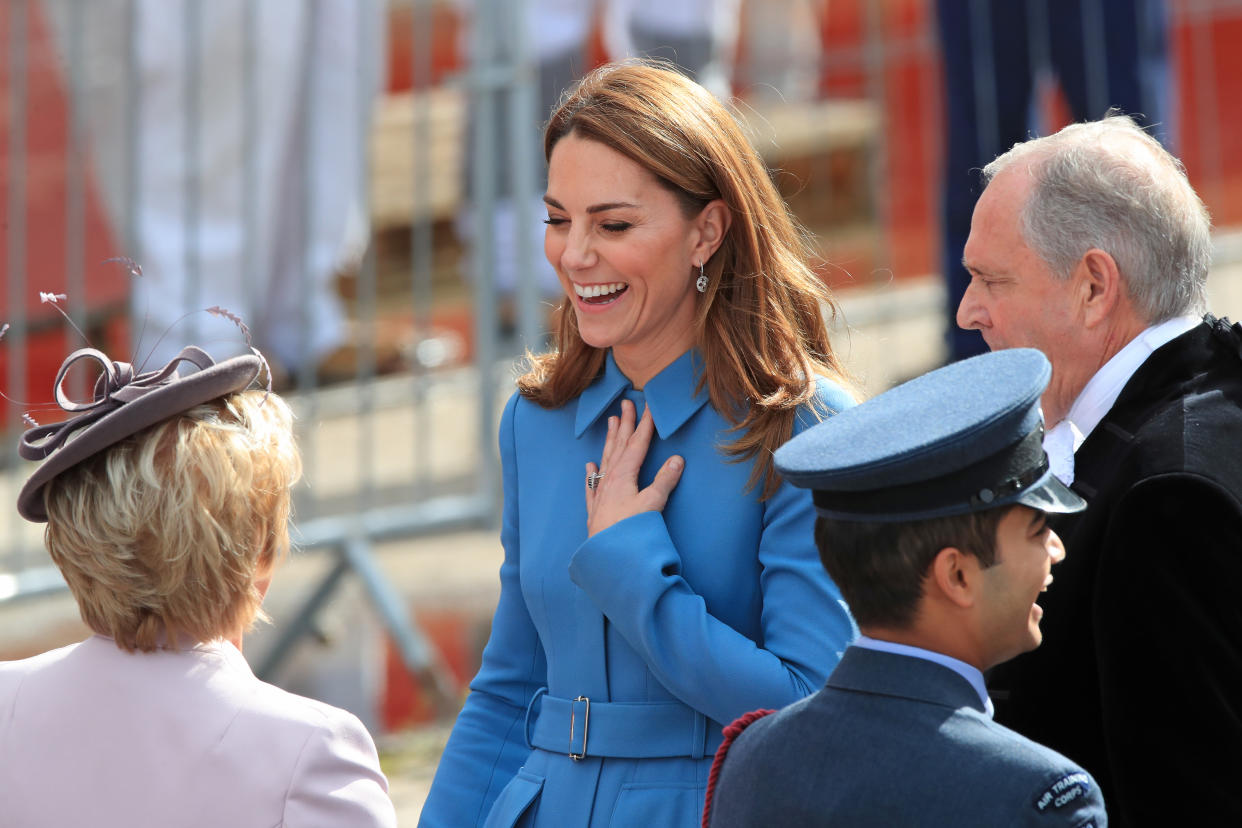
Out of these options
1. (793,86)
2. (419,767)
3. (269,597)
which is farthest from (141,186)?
(793,86)

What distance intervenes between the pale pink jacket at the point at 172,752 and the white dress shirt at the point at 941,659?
66cm

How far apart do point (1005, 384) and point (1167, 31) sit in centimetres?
433

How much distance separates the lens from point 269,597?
16.3 ft

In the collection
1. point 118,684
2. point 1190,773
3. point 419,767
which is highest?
point 118,684

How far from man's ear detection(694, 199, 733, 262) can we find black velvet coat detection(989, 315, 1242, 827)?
0.61m

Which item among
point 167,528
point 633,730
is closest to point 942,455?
point 633,730

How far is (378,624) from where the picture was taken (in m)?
4.94

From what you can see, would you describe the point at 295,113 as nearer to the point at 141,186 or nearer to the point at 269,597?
the point at 141,186

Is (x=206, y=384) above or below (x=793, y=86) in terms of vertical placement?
below

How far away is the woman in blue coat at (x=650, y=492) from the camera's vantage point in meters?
2.11

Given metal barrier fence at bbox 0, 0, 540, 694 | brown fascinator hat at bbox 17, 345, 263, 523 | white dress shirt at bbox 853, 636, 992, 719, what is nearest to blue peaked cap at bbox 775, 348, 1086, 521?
white dress shirt at bbox 853, 636, 992, 719

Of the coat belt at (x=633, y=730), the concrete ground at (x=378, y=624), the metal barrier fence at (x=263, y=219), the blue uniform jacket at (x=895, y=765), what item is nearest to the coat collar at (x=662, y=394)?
the coat belt at (x=633, y=730)

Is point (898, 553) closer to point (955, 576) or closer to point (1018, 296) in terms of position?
point (955, 576)

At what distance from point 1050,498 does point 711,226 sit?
776 mm
